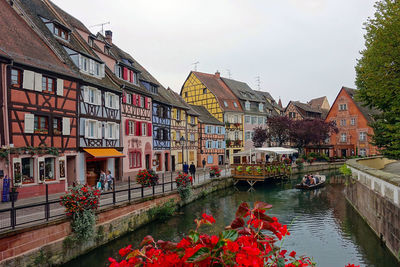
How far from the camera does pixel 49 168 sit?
17.4m

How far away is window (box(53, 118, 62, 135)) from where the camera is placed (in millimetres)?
17859

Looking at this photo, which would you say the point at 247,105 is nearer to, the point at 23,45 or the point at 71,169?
the point at 71,169

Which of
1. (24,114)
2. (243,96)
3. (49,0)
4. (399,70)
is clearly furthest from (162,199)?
(243,96)

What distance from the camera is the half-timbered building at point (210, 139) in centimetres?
4238

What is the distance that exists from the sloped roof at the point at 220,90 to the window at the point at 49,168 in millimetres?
31568

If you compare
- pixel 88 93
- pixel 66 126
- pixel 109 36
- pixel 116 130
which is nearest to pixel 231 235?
pixel 66 126

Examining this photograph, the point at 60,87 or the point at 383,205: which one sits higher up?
the point at 60,87

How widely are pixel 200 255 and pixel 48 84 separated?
1802 cm

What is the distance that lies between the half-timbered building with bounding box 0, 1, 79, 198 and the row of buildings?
5 centimetres

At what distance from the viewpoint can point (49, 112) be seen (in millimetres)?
17406

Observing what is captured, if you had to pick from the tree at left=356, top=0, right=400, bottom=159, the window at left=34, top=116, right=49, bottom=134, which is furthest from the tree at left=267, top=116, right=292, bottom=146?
the window at left=34, top=116, right=49, bottom=134

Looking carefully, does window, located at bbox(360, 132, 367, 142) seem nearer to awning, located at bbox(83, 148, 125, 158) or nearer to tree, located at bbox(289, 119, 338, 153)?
A: tree, located at bbox(289, 119, 338, 153)

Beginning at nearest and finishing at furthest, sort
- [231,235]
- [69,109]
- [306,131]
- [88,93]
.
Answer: [231,235] < [69,109] < [88,93] < [306,131]

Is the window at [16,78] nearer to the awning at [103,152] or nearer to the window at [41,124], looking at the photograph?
the window at [41,124]
